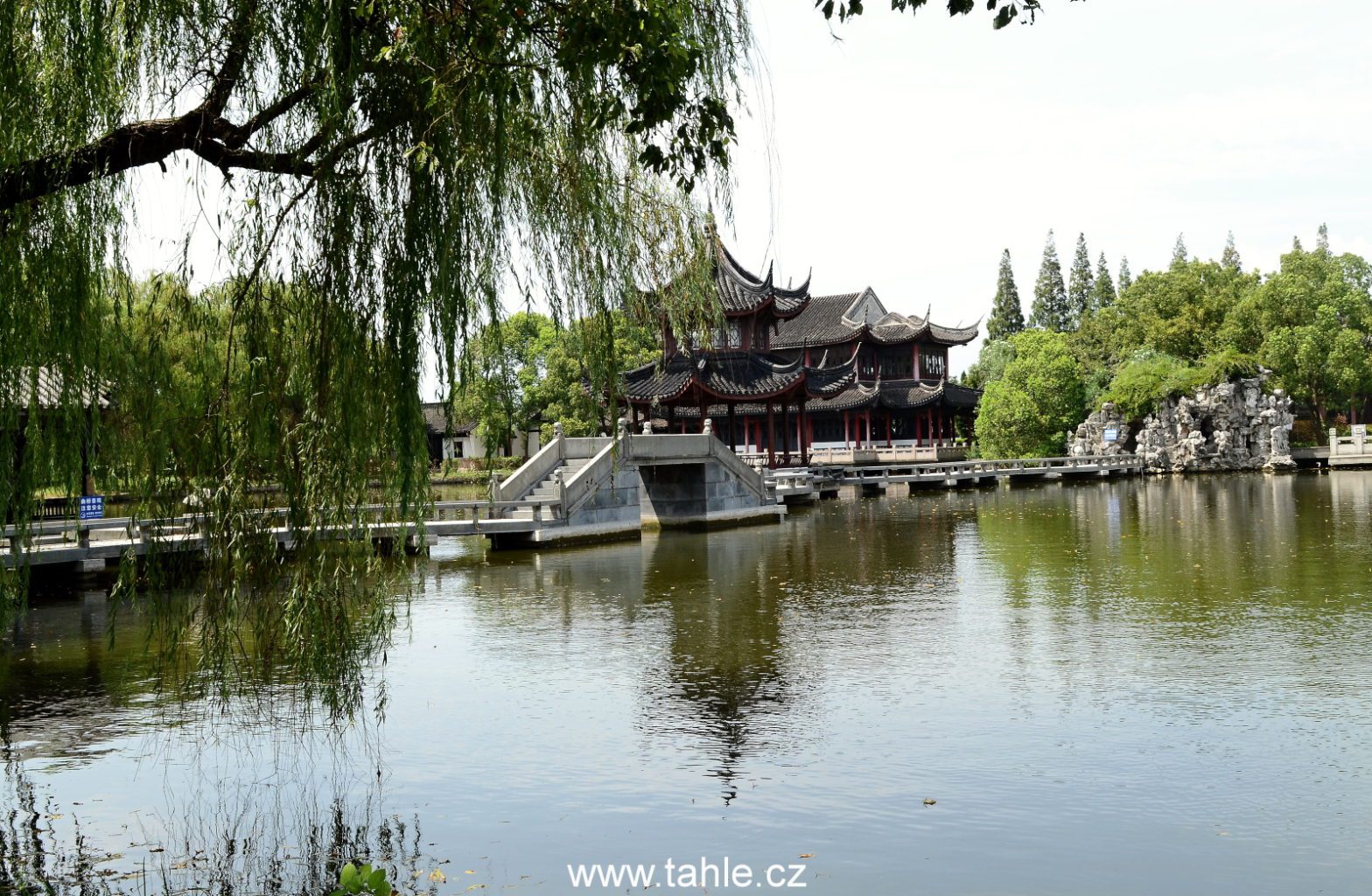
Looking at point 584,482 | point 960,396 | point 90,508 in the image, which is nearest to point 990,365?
point 960,396

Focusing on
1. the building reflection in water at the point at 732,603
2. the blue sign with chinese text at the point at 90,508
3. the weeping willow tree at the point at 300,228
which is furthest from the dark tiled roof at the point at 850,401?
the weeping willow tree at the point at 300,228

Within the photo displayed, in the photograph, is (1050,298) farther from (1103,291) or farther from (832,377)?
(832,377)

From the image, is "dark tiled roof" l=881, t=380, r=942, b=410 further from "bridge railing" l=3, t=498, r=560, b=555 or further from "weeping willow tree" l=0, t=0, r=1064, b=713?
"weeping willow tree" l=0, t=0, r=1064, b=713

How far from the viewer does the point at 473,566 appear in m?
21.1

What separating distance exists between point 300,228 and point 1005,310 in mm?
75197

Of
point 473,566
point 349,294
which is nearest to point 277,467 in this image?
point 349,294

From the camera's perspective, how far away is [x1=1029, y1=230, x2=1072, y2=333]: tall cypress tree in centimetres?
7900

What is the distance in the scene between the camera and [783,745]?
8.70m

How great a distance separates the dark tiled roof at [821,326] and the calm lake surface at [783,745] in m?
37.2

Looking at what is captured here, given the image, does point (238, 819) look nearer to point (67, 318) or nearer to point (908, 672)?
point (67, 318)

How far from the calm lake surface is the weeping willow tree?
1.52 m

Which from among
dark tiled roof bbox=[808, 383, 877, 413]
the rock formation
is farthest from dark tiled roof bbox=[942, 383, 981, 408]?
the rock formation

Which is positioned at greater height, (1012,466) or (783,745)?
(1012,466)

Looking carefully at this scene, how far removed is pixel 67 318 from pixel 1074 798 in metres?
6.07
